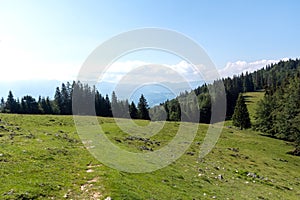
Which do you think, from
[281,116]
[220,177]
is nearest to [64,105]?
[281,116]

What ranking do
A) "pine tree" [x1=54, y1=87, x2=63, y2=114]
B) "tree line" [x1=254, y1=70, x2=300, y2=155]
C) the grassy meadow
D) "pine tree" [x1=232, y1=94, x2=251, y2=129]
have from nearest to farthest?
the grassy meadow, "tree line" [x1=254, y1=70, x2=300, y2=155], "pine tree" [x1=232, y1=94, x2=251, y2=129], "pine tree" [x1=54, y1=87, x2=63, y2=114]

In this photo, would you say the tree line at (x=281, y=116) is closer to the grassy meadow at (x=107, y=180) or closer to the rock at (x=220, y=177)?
the grassy meadow at (x=107, y=180)

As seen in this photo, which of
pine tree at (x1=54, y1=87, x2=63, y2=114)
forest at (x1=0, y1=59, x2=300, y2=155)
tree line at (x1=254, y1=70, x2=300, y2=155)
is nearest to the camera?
tree line at (x1=254, y1=70, x2=300, y2=155)

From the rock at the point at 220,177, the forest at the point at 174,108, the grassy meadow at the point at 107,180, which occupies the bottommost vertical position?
the rock at the point at 220,177

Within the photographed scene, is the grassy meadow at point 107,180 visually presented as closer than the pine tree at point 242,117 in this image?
Yes

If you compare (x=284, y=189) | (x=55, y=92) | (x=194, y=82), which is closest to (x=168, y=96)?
(x=194, y=82)

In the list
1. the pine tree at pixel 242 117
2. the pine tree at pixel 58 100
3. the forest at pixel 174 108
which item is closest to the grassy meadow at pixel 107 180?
the forest at pixel 174 108

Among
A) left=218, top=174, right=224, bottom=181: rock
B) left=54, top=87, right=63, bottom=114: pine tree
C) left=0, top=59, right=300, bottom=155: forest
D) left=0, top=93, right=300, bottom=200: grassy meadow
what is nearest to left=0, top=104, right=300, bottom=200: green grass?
left=0, top=93, right=300, bottom=200: grassy meadow

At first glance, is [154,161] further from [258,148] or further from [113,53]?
[258,148]

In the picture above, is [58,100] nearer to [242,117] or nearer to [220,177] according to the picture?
[242,117]

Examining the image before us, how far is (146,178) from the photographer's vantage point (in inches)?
876

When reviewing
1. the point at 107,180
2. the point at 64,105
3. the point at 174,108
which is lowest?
the point at 107,180

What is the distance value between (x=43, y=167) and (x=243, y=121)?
3257 inches

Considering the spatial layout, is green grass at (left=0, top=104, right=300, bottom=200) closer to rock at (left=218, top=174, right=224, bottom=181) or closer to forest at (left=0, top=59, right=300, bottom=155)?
rock at (left=218, top=174, right=224, bottom=181)
